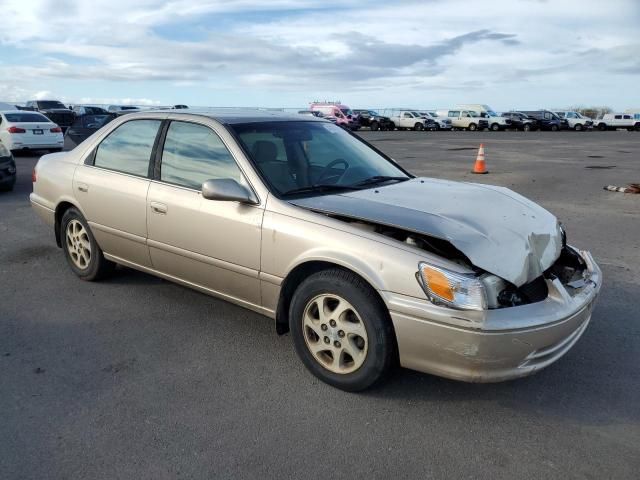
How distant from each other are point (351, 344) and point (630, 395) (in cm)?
164

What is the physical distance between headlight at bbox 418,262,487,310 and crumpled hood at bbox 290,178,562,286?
0.42 feet

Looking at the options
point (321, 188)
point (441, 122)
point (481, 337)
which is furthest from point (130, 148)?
point (441, 122)

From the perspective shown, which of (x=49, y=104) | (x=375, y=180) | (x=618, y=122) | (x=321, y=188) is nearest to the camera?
(x=321, y=188)

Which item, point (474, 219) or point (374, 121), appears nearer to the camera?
point (474, 219)

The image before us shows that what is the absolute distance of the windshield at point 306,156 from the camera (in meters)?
3.82

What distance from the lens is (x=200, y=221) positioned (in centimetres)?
384

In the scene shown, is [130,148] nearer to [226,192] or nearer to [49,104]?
[226,192]

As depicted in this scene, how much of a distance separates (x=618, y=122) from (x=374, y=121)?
2230 centimetres

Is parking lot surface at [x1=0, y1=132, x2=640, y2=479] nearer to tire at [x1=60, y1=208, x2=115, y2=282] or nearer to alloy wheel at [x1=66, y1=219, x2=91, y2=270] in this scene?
tire at [x1=60, y1=208, x2=115, y2=282]

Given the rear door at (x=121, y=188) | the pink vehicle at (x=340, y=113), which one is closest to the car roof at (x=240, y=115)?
the rear door at (x=121, y=188)

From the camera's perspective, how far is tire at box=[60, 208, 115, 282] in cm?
492

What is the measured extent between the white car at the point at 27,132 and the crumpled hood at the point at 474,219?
16.5m

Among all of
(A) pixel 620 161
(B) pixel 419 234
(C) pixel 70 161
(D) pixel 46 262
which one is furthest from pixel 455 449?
(A) pixel 620 161

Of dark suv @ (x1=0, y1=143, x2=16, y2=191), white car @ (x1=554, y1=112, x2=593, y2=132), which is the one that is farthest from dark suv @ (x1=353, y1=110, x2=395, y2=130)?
dark suv @ (x1=0, y1=143, x2=16, y2=191)
